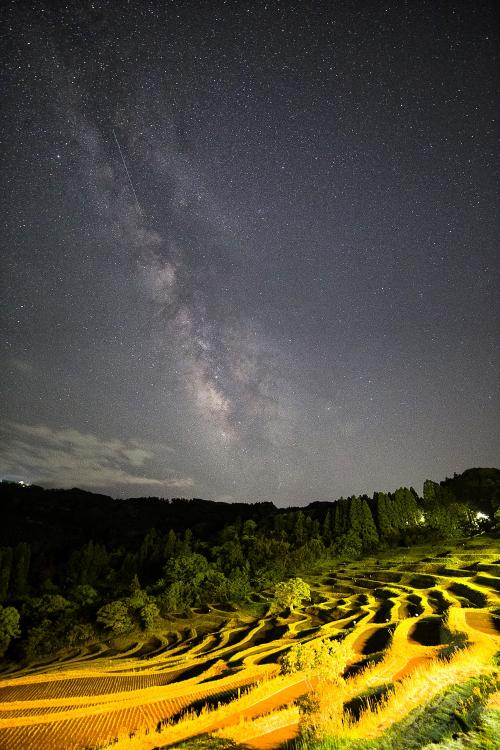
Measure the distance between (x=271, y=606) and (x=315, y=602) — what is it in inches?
304

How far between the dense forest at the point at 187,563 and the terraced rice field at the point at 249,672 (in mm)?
9369

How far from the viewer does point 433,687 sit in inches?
592

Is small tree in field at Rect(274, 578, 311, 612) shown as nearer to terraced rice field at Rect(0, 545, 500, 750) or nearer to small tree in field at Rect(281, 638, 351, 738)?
terraced rice field at Rect(0, 545, 500, 750)

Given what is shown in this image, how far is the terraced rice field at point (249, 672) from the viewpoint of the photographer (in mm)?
17078

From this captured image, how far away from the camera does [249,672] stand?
25750mm

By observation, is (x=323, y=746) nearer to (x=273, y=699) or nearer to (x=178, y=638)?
(x=273, y=699)

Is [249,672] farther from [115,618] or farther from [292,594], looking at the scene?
[115,618]

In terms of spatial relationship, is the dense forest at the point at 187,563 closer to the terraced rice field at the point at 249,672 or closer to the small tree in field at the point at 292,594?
the terraced rice field at the point at 249,672

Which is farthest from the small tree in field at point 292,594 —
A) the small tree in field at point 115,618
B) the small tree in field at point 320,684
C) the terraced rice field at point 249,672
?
the small tree in field at point 320,684

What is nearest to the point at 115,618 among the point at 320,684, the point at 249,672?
the point at 249,672

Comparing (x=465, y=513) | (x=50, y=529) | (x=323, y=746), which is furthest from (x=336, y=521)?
(x=50, y=529)

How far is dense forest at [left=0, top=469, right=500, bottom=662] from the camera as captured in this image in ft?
189

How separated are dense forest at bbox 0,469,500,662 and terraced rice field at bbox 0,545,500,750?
9369mm

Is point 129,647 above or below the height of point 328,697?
below
